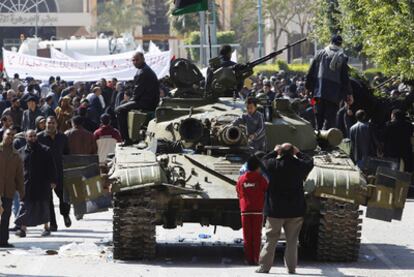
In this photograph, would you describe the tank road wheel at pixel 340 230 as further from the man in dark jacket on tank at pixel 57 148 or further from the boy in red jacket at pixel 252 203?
the man in dark jacket on tank at pixel 57 148

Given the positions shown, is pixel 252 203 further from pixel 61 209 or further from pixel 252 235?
pixel 61 209

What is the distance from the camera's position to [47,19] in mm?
117000

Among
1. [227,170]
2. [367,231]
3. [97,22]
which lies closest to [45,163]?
[227,170]

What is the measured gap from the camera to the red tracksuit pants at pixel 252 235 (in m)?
16.5

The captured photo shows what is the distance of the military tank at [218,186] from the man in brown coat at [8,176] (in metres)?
1.32

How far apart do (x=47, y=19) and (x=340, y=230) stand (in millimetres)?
101581

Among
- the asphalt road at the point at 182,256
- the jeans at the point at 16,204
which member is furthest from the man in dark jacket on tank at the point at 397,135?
the jeans at the point at 16,204

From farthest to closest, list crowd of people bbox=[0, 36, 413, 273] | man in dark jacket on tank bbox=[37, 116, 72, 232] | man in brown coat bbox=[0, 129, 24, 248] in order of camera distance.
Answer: man in dark jacket on tank bbox=[37, 116, 72, 232] → man in brown coat bbox=[0, 129, 24, 248] → crowd of people bbox=[0, 36, 413, 273]

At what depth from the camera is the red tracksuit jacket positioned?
16328 millimetres

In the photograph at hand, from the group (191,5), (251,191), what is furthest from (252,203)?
(191,5)

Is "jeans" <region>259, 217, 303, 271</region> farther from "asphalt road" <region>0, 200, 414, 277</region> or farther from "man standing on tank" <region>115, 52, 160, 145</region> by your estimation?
"man standing on tank" <region>115, 52, 160, 145</region>

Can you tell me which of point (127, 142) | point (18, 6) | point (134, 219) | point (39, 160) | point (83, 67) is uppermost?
point (18, 6)

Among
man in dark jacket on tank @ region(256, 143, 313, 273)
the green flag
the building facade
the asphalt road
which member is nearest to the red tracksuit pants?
the asphalt road

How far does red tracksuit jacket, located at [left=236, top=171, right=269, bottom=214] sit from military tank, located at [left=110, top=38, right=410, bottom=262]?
21.4 inches
